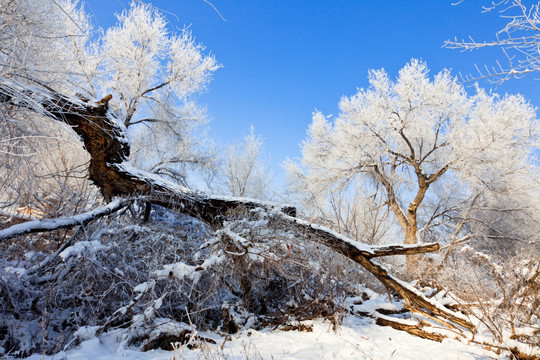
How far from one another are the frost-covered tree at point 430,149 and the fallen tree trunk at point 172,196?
697 cm

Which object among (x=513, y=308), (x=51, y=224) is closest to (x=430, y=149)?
(x=513, y=308)

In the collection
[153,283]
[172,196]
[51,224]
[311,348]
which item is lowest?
[311,348]

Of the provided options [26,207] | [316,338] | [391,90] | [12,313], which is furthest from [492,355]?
[391,90]

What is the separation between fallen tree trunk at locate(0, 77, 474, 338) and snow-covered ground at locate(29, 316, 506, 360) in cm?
49

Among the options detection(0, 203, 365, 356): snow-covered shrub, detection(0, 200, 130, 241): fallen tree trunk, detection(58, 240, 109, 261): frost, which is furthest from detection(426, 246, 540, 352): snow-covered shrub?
detection(0, 200, 130, 241): fallen tree trunk

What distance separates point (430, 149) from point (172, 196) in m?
12.7

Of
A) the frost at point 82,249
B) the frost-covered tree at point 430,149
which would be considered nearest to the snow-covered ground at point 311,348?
the frost at point 82,249

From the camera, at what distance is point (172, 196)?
461 cm

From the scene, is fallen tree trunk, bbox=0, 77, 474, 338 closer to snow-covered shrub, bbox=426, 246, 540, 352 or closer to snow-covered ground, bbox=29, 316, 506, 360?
snow-covered shrub, bbox=426, 246, 540, 352

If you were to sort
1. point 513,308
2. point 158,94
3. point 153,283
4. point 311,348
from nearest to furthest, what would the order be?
point 153,283, point 311,348, point 513,308, point 158,94

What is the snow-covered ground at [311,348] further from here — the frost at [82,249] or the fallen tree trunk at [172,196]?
the frost at [82,249]

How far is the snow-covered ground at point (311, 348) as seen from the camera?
Answer: 2.38 meters

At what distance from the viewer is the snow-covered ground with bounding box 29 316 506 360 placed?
238 cm

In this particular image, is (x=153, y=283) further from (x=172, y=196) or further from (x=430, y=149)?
(x=430, y=149)
